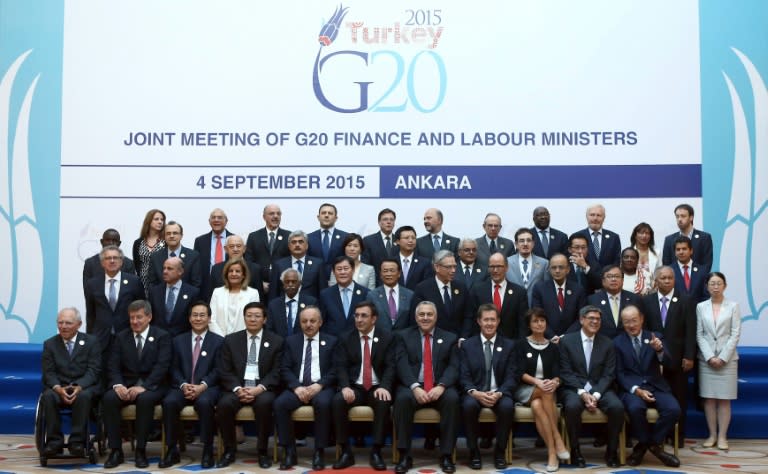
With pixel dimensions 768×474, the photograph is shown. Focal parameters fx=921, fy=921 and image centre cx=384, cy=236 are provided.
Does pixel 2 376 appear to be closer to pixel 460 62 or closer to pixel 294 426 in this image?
pixel 294 426

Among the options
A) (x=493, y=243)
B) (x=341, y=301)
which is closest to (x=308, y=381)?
(x=341, y=301)

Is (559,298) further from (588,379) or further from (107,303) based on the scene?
(107,303)

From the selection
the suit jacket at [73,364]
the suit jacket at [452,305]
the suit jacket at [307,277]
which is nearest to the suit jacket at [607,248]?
the suit jacket at [452,305]

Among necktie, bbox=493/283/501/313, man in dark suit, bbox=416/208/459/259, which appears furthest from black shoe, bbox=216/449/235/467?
man in dark suit, bbox=416/208/459/259

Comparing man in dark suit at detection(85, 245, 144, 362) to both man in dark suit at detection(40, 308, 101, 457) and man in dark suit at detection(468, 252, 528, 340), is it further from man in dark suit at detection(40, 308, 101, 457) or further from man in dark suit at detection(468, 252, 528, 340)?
man in dark suit at detection(468, 252, 528, 340)

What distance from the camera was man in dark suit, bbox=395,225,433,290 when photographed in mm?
6938

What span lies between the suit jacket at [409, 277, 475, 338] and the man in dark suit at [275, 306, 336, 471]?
71 centimetres

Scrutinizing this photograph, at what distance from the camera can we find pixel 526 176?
8164mm

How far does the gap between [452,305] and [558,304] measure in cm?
76

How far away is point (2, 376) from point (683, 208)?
5628mm

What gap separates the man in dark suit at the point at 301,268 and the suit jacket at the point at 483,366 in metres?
1.36

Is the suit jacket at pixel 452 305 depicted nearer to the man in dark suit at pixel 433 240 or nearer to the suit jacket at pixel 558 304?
the suit jacket at pixel 558 304

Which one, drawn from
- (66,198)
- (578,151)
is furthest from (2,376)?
(578,151)

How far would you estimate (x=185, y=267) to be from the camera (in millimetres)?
6961
